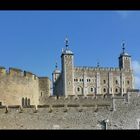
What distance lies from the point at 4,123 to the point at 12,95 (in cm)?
642

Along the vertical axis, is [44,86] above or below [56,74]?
below

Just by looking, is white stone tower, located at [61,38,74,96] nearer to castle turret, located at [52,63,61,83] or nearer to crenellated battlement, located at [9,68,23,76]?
castle turret, located at [52,63,61,83]

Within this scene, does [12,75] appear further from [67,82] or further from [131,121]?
[67,82]

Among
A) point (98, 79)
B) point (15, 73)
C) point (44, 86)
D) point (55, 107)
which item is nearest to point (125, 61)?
point (98, 79)

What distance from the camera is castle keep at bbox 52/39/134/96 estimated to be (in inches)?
3191

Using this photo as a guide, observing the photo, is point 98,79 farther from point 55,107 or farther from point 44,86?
point 55,107

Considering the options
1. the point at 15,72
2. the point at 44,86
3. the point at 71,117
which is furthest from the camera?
the point at 44,86

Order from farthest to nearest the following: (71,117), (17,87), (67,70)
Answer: (67,70)
(17,87)
(71,117)

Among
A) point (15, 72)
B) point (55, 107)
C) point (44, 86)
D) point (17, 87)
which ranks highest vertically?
point (15, 72)

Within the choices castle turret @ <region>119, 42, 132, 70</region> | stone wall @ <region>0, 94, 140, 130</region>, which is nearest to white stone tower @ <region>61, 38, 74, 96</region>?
castle turret @ <region>119, 42, 132, 70</region>

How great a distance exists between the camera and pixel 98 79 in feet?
273

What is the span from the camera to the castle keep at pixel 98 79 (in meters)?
81.1

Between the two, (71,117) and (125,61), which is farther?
(125,61)
